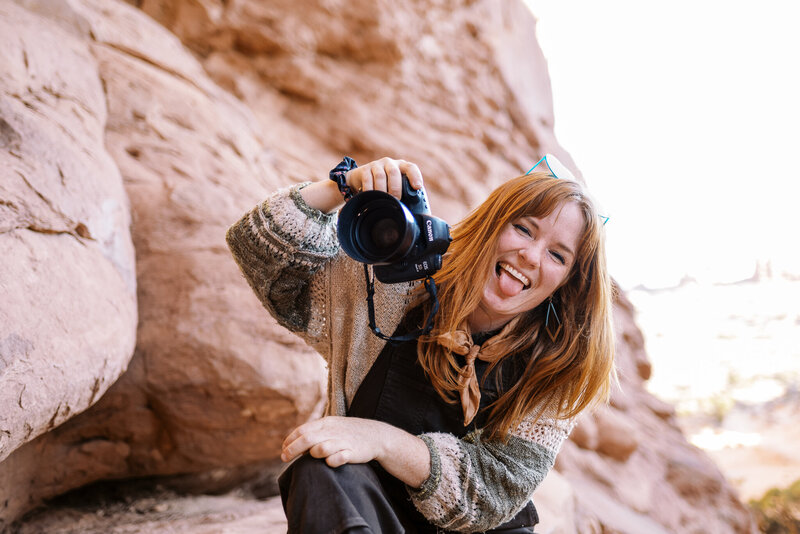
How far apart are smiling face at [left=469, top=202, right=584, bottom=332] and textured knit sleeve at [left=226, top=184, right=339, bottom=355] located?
0.34 m

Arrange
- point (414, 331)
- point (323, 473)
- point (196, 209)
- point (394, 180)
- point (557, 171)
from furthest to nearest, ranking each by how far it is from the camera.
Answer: point (196, 209) < point (557, 171) < point (414, 331) < point (394, 180) < point (323, 473)

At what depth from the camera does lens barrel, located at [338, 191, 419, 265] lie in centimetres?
88

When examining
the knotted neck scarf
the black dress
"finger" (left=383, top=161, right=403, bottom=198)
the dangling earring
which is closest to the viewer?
the black dress

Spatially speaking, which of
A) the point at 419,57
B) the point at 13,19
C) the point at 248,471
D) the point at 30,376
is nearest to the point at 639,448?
the point at 248,471

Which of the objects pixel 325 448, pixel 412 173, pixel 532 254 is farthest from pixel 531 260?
pixel 325 448

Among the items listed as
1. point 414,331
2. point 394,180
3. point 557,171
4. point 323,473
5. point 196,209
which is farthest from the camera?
point 196,209

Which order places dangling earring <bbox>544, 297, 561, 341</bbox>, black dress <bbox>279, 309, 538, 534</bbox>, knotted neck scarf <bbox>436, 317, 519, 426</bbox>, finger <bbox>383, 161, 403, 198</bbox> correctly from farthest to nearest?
1. dangling earring <bbox>544, 297, 561, 341</bbox>
2. knotted neck scarf <bbox>436, 317, 519, 426</bbox>
3. finger <bbox>383, 161, 403, 198</bbox>
4. black dress <bbox>279, 309, 538, 534</bbox>

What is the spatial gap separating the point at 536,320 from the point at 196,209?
3.63 ft

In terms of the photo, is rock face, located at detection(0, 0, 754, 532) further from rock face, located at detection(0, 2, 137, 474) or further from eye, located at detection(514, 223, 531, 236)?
eye, located at detection(514, 223, 531, 236)

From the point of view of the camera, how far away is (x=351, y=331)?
1.12 metres

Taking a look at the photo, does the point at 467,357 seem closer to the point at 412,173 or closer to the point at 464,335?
the point at 464,335

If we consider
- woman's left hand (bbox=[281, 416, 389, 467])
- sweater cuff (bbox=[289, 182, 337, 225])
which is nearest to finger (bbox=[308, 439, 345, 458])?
woman's left hand (bbox=[281, 416, 389, 467])

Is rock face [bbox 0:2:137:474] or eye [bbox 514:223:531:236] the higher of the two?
eye [bbox 514:223:531:236]

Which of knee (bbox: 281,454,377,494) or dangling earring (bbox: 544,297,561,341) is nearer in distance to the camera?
knee (bbox: 281,454,377,494)
